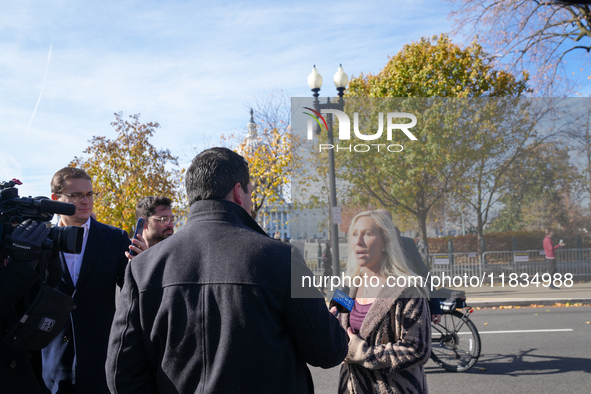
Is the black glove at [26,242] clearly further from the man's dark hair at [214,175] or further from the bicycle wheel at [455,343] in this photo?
the bicycle wheel at [455,343]

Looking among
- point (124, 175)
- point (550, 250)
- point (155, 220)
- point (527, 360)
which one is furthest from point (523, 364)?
point (124, 175)

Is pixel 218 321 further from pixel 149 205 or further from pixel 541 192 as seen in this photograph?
pixel 149 205

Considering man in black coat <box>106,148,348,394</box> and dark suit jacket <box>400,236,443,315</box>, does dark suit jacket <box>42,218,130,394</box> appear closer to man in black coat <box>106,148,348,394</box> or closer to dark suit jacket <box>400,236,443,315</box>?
man in black coat <box>106,148,348,394</box>

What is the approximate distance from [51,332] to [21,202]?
63 centimetres

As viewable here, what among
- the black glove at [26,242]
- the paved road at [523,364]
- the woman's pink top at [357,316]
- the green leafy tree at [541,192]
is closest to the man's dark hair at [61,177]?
the black glove at [26,242]

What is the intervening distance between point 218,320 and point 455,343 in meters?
4.81

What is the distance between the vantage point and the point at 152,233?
12.6ft

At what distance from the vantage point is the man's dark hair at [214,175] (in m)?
1.80

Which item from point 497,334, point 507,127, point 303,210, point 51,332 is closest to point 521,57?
point 497,334

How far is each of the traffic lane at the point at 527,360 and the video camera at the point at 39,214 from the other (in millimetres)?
4240

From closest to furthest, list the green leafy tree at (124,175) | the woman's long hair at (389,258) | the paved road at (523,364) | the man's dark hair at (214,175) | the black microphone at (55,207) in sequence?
the man's dark hair at (214,175) < the black microphone at (55,207) < the woman's long hair at (389,258) < the paved road at (523,364) < the green leafy tree at (124,175)

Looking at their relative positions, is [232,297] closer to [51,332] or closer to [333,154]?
[333,154]

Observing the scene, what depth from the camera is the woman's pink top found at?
2.47 m

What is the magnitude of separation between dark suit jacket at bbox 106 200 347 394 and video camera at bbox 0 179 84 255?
52 centimetres
